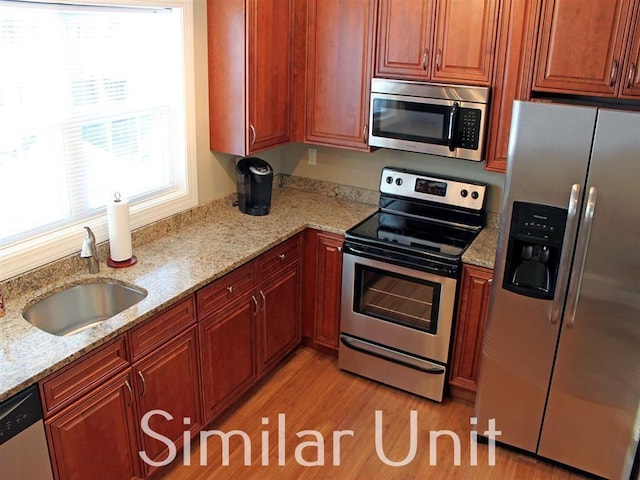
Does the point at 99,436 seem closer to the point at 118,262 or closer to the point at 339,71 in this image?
the point at 118,262

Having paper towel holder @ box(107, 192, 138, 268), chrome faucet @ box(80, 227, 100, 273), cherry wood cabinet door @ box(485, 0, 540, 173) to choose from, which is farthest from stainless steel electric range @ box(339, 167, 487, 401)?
chrome faucet @ box(80, 227, 100, 273)

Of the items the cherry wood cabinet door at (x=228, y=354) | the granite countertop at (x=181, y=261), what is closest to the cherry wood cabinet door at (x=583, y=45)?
the granite countertop at (x=181, y=261)

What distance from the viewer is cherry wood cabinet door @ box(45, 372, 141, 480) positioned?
2.16 metres

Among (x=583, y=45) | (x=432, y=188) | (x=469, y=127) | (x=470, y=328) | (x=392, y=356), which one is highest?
(x=583, y=45)

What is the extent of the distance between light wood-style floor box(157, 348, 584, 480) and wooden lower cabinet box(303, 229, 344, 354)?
22 cm

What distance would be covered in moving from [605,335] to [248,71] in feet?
6.96

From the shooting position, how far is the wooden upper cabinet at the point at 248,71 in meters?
3.08

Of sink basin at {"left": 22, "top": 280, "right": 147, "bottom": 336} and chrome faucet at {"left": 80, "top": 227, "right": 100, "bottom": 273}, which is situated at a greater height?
chrome faucet at {"left": 80, "top": 227, "right": 100, "bottom": 273}

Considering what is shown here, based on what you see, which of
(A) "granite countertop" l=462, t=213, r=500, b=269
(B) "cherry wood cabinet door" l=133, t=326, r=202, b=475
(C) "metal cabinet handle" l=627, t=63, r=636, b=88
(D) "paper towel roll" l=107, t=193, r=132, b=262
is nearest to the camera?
(B) "cherry wood cabinet door" l=133, t=326, r=202, b=475

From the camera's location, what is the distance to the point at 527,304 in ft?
8.88

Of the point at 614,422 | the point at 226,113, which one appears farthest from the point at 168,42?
the point at 614,422

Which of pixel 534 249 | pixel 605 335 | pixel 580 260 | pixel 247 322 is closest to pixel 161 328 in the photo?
pixel 247 322

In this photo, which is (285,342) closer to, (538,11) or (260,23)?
(260,23)

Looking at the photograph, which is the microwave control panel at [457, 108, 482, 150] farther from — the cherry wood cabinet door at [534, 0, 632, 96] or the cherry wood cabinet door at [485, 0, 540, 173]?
the cherry wood cabinet door at [534, 0, 632, 96]
